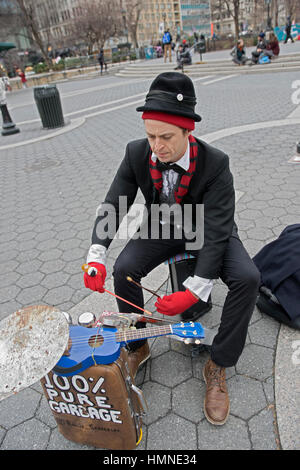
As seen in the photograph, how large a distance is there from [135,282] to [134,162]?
75 centimetres

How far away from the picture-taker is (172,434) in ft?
5.69

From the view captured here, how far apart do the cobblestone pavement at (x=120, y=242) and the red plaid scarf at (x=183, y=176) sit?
105cm

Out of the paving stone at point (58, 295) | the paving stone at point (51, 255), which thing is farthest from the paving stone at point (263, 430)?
the paving stone at point (51, 255)

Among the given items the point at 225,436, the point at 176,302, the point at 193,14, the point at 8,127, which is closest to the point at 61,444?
the point at 225,436

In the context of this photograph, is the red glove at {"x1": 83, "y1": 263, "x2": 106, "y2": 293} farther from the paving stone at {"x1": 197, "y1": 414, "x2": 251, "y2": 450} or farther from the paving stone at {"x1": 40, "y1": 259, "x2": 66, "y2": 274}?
the paving stone at {"x1": 40, "y1": 259, "x2": 66, "y2": 274}

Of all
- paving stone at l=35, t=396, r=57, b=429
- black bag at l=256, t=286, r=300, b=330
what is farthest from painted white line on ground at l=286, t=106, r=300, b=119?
paving stone at l=35, t=396, r=57, b=429

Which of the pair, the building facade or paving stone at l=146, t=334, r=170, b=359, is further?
the building facade

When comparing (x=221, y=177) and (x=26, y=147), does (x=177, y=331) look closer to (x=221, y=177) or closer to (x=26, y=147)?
(x=221, y=177)

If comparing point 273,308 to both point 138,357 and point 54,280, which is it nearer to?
point 138,357

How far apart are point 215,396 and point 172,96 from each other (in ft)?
5.39

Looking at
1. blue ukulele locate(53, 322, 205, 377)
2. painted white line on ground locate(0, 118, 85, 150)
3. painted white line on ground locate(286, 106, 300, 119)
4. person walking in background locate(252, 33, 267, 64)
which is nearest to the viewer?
blue ukulele locate(53, 322, 205, 377)

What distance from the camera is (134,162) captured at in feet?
6.66

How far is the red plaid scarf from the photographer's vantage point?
188 cm

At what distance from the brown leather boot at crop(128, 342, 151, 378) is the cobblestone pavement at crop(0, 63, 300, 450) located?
75 mm
